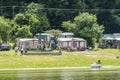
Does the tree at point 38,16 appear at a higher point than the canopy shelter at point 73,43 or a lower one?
higher

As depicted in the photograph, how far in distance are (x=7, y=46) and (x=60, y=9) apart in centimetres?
4938

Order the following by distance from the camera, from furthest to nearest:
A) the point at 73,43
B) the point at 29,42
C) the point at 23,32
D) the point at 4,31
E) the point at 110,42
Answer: the point at 110,42 < the point at 23,32 < the point at 4,31 < the point at 73,43 < the point at 29,42

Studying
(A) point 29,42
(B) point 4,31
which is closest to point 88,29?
(A) point 29,42

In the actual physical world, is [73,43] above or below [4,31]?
below

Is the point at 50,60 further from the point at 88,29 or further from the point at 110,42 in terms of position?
the point at 110,42

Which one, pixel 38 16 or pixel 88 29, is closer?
pixel 88 29

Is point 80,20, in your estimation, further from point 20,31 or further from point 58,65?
point 58,65

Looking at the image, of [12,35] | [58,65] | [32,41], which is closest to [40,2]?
[12,35]

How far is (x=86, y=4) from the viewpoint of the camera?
15225 centimetres

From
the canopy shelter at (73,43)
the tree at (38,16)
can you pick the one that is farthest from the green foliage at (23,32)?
the tree at (38,16)

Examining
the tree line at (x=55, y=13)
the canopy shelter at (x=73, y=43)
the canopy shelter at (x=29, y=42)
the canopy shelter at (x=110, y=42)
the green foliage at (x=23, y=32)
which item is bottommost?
the canopy shelter at (x=110, y=42)

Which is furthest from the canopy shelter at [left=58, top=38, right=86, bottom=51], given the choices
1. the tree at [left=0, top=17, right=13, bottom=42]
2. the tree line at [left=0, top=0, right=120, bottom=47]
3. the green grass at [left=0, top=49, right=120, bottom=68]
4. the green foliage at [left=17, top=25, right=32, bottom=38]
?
the green grass at [left=0, top=49, right=120, bottom=68]

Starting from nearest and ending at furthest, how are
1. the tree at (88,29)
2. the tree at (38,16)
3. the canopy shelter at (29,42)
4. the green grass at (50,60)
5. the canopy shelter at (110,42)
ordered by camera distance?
the green grass at (50,60), the canopy shelter at (29,42), the tree at (88,29), the canopy shelter at (110,42), the tree at (38,16)

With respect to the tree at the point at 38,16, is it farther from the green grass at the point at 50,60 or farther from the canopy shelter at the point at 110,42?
the green grass at the point at 50,60
